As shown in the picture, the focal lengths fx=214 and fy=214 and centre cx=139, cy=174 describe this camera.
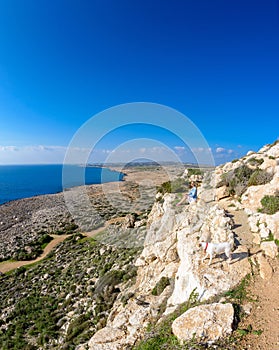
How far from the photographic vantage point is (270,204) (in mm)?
9273

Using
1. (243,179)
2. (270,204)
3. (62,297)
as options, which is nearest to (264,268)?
(270,204)

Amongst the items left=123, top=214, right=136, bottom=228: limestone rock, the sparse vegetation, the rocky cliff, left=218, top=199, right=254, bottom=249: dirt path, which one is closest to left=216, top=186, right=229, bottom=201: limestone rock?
the rocky cliff

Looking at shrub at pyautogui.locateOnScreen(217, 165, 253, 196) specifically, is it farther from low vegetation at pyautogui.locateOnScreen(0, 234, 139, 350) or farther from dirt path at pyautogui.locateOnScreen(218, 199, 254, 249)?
low vegetation at pyautogui.locateOnScreen(0, 234, 139, 350)

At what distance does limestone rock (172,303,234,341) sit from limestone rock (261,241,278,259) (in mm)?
2742

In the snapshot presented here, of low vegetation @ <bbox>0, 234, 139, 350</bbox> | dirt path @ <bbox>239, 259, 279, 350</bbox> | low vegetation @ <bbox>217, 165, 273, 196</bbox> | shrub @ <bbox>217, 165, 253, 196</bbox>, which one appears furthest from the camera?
shrub @ <bbox>217, 165, 253, 196</bbox>

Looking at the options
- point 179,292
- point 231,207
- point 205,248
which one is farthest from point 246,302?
point 231,207

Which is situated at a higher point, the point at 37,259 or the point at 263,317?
the point at 263,317

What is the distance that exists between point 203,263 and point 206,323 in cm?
265

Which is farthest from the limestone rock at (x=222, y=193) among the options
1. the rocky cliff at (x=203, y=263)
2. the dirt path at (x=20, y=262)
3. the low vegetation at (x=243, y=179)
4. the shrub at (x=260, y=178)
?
the dirt path at (x=20, y=262)

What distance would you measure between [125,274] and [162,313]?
7.62 meters

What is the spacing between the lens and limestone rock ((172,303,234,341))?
4.66 m

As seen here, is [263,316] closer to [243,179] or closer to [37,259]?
[243,179]

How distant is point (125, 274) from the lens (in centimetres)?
1418

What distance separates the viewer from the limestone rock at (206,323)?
4.66m
